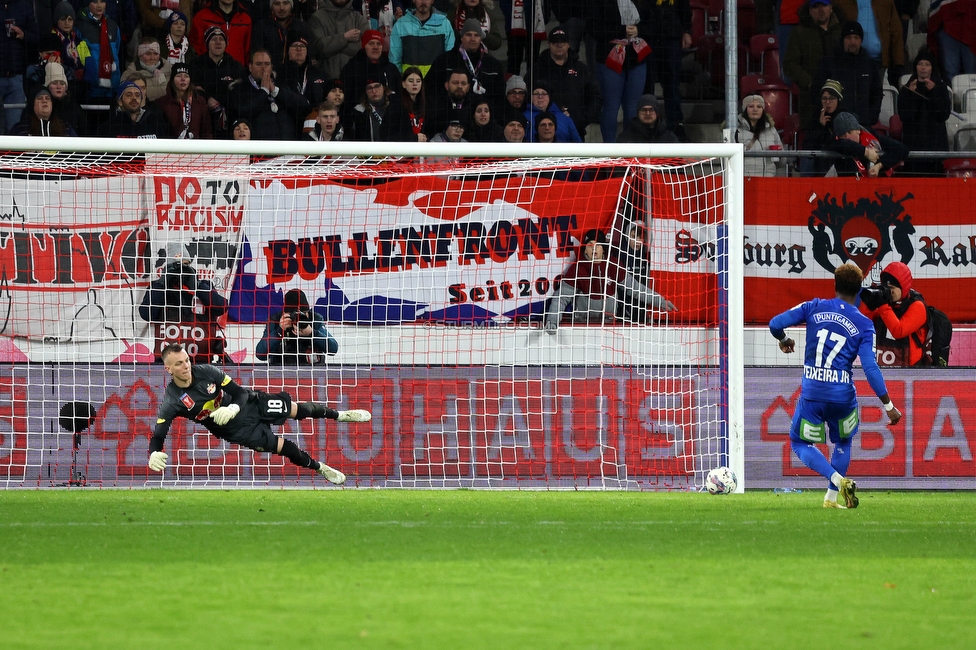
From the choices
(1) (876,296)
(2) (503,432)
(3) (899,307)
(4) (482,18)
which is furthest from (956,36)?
(2) (503,432)

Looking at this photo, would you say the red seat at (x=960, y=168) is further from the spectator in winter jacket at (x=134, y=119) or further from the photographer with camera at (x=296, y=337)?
the spectator in winter jacket at (x=134, y=119)

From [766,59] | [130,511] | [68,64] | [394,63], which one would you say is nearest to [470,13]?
[394,63]

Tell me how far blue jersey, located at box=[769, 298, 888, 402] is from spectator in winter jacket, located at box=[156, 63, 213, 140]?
263 inches

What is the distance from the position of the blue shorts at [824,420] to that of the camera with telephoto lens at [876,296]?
2.53 metres

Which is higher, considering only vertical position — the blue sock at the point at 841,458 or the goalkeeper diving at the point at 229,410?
the goalkeeper diving at the point at 229,410

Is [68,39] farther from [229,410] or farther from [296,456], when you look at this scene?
[296,456]

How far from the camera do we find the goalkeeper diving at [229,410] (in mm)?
9617

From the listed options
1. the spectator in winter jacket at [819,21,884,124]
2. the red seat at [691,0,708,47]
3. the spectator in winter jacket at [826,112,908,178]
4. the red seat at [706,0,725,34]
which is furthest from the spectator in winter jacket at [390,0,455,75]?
the spectator in winter jacket at [826,112,908,178]

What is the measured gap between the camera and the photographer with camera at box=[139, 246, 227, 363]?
11.1 meters

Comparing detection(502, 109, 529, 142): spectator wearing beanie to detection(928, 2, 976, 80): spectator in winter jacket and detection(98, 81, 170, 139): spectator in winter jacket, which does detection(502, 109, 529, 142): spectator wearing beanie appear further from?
detection(928, 2, 976, 80): spectator in winter jacket

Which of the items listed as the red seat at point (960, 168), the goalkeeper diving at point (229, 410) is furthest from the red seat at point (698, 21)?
the goalkeeper diving at point (229, 410)

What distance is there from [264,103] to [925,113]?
6936 mm

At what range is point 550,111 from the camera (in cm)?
1298

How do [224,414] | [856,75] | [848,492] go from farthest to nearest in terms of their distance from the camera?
[856,75]
[224,414]
[848,492]
